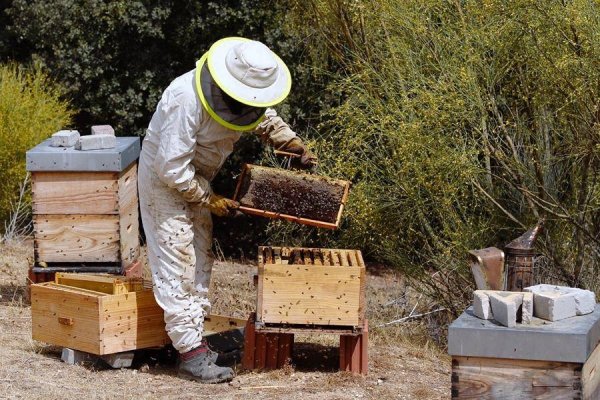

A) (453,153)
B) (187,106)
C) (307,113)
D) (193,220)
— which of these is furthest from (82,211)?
(307,113)

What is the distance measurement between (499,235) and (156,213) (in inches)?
115

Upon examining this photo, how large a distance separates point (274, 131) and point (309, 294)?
1.12m

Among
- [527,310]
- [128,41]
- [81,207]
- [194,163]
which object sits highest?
[128,41]

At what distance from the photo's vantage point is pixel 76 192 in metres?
6.63

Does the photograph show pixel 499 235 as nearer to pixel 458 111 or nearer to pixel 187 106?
pixel 458 111

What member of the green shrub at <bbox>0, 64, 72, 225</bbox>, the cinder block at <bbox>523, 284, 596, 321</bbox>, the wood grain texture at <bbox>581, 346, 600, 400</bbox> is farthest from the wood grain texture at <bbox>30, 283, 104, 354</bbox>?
the green shrub at <bbox>0, 64, 72, 225</bbox>

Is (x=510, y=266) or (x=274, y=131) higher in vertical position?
(x=274, y=131)

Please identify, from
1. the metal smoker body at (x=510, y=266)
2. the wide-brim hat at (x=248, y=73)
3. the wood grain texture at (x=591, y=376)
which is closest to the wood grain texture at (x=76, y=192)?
the wide-brim hat at (x=248, y=73)

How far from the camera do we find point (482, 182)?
24.7 ft

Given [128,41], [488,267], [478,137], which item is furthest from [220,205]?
[128,41]

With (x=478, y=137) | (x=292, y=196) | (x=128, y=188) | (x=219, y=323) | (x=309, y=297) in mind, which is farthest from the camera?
(x=478, y=137)

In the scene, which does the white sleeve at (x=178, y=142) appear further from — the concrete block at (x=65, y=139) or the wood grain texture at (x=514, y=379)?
the wood grain texture at (x=514, y=379)

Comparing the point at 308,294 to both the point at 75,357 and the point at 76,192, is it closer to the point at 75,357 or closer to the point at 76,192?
the point at 75,357

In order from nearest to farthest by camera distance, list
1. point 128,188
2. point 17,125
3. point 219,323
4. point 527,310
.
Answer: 1. point 527,310
2. point 219,323
3. point 128,188
4. point 17,125
